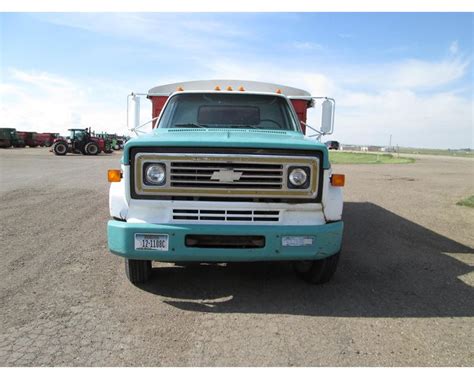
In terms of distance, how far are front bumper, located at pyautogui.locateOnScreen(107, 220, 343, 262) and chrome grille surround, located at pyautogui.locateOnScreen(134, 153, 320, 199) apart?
1.00 feet

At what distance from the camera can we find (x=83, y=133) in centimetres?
3059

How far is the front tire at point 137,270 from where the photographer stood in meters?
3.85

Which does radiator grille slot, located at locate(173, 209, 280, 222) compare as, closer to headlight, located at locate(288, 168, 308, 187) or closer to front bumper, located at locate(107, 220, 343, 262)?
front bumper, located at locate(107, 220, 343, 262)

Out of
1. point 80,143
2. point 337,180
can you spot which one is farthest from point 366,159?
point 337,180

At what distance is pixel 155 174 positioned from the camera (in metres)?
3.47

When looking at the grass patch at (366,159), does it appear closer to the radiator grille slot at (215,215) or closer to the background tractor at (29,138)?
the radiator grille slot at (215,215)

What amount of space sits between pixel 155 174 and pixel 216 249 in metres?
0.86

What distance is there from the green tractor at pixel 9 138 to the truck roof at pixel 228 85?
37574mm

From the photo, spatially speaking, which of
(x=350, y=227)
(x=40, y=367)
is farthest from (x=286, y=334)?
(x=350, y=227)

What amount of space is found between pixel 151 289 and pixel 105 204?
4842mm

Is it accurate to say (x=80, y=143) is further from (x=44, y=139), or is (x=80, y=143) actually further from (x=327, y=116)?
(x=327, y=116)

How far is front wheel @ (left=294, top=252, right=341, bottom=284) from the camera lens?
12.8 ft

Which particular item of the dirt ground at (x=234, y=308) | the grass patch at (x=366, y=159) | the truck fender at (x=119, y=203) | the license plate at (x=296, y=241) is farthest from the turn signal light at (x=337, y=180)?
the grass patch at (x=366, y=159)
